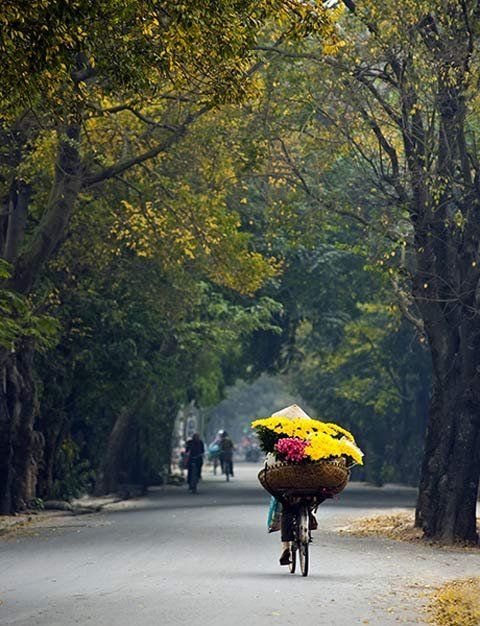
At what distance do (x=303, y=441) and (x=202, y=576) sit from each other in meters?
1.94

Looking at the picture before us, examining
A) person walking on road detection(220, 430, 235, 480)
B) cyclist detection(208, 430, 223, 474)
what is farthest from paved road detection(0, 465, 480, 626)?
cyclist detection(208, 430, 223, 474)

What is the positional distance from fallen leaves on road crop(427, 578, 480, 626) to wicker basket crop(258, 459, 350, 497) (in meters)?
1.73

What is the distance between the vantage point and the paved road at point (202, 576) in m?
11.6

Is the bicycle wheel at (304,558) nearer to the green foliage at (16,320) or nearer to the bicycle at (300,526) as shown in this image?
the bicycle at (300,526)

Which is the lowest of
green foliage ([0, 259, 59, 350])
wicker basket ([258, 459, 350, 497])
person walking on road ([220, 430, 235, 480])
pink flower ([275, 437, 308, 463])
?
wicker basket ([258, 459, 350, 497])

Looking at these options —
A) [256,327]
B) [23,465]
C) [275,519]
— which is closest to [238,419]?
[256,327]

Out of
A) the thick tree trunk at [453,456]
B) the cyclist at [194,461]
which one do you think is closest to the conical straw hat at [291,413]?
the thick tree trunk at [453,456]

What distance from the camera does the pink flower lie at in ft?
51.0

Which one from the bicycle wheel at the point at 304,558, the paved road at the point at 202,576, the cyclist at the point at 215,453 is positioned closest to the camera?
the paved road at the point at 202,576

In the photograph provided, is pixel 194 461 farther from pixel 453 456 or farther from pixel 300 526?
pixel 300 526

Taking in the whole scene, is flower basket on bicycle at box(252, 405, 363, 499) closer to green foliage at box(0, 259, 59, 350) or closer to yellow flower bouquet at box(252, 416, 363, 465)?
yellow flower bouquet at box(252, 416, 363, 465)

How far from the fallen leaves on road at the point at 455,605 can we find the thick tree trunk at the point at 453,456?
Result: 8865 millimetres

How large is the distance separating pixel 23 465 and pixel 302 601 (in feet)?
56.9

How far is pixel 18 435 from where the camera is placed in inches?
1139
